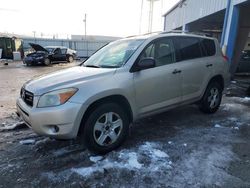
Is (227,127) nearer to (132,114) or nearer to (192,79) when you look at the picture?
(192,79)

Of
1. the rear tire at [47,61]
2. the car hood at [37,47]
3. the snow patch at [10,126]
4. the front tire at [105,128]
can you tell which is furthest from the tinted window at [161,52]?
the car hood at [37,47]

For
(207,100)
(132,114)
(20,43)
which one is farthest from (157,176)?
(20,43)

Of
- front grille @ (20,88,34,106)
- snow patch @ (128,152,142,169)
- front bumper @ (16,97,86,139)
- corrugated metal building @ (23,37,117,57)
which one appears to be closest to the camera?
front bumper @ (16,97,86,139)

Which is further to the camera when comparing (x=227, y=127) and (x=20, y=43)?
(x=20, y=43)

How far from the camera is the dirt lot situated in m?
3.31

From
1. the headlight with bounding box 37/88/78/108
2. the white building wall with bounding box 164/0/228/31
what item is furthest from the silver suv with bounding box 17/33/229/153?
the white building wall with bounding box 164/0/228/31

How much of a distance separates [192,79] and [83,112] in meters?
A: 2.58

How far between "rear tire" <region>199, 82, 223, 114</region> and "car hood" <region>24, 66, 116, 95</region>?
2.73m

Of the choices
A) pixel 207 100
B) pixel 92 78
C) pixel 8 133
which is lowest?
pixel 8 133

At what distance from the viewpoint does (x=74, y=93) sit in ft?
11.7

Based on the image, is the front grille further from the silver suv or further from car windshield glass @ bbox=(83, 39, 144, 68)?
car windshield glass @ bbox=(83, 39, 144, 68)

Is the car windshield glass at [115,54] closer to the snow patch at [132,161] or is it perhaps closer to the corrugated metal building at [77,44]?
the snow patch at [132,161]

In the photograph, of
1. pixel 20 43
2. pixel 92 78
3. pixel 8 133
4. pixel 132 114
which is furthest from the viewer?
pixel 20 43

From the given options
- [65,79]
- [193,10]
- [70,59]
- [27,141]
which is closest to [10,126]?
[27,141]
